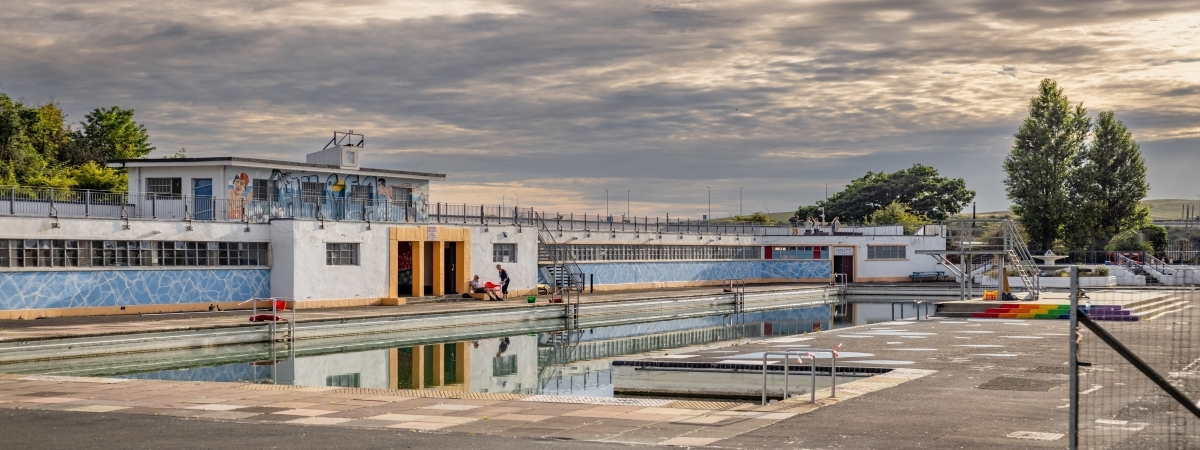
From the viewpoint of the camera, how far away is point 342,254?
Answer: 4269cm

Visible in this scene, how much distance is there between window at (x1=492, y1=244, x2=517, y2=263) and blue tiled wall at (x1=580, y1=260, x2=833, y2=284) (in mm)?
8305

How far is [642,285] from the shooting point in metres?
63.8

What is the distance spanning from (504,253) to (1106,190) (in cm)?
4612

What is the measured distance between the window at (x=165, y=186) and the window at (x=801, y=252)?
42629mm

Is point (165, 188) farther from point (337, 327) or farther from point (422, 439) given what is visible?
point (422, 439)

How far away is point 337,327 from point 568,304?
36.6ft

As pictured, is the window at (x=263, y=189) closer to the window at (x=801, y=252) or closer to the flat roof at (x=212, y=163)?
the flat roof at (x=212, y=163)

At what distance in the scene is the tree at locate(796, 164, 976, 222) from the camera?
118875mm

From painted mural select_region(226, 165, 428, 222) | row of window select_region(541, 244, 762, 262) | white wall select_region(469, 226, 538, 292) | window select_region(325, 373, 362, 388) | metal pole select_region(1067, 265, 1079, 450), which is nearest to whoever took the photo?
metal pole select_region(1067, 265, 1079, 450)

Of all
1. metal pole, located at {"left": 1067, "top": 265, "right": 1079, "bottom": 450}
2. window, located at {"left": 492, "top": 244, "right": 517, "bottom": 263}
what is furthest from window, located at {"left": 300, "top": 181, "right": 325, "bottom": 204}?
metal pole, located at {"left": 1067, "top": 265, "right": 1079, "bottom": 450}

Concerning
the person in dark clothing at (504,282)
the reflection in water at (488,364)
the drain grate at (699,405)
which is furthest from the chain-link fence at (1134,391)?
the person in dark clothing at (504,282)

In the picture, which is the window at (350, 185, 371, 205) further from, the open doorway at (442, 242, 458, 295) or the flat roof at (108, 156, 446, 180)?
the open doorway at (442, 242, 458, 295)

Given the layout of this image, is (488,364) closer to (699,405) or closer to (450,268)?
(699,405)

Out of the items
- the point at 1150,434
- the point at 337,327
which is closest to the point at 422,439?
the point at 1150,434
